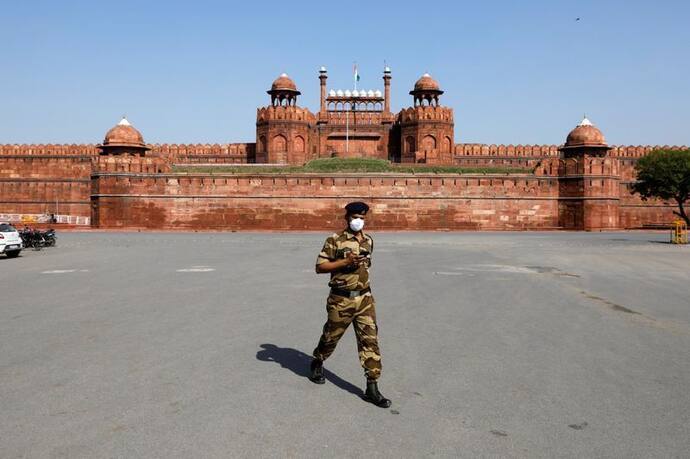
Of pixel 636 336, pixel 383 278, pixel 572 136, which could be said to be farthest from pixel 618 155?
pixel 636 336

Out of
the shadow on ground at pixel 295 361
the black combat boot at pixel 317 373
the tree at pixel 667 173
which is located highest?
the tree at pixel 667 173

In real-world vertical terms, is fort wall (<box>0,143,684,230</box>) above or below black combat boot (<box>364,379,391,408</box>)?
above

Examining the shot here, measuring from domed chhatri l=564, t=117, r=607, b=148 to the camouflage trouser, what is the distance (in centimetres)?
3582

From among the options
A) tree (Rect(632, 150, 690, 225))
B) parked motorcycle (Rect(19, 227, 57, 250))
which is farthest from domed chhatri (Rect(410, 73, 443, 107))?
parked motorcycle (Rect(19, 227, 57, 250))

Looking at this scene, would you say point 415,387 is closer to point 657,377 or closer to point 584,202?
point 657,377

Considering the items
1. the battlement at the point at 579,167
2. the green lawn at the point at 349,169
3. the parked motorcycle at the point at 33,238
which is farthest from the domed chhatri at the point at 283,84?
the parked motorcycle at the point at 33,238

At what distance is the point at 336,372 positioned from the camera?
4.74m

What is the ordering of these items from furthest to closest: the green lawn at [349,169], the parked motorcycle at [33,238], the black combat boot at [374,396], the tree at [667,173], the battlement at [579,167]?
the green lawn at [349,169], the battlement at [579,167], the tree at [667,173], the parked motorcycle at [33,238], the black combat boot at [374,396]

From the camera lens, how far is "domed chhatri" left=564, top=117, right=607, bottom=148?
36.3 m

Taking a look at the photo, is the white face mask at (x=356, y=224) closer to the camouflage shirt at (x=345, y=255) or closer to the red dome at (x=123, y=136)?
the camouflage shirt at (x=345, y=255)

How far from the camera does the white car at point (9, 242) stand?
50.5 ft

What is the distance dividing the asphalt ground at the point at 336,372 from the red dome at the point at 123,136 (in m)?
27.8

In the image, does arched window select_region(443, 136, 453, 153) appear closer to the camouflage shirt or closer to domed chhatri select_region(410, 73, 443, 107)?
domed chhatri select_region(410, 73, 443, 107)

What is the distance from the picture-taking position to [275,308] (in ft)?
24.9
